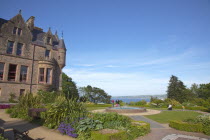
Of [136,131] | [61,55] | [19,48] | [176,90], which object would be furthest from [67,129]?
[176,90]

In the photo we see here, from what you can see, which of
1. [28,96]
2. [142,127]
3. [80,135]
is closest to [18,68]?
[28,96]

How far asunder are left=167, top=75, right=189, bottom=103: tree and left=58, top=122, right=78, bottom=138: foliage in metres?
53.8

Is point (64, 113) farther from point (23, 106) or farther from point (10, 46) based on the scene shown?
point (10, 46)

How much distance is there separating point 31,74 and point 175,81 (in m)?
52.7

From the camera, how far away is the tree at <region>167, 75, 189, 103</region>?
177ft

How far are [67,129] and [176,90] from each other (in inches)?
2197

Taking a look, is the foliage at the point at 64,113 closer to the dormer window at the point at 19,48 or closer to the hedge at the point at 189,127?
the hedge at the point at 189,127

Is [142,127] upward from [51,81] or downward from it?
downward

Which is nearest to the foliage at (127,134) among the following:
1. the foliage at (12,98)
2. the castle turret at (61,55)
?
the foliage at (12,98)

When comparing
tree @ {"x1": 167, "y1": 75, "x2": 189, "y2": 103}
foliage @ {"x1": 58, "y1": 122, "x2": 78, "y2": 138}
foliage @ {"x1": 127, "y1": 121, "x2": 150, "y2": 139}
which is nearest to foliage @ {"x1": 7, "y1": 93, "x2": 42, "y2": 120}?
foliage @ {"x1": 58, "y1": 122, "x2": 78, "y2": 138}

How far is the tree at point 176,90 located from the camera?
54.1 metres

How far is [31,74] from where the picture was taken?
26.8 meters

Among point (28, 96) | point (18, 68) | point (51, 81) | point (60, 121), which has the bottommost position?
point (60, 121)

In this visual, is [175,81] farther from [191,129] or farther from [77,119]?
[77,119]
